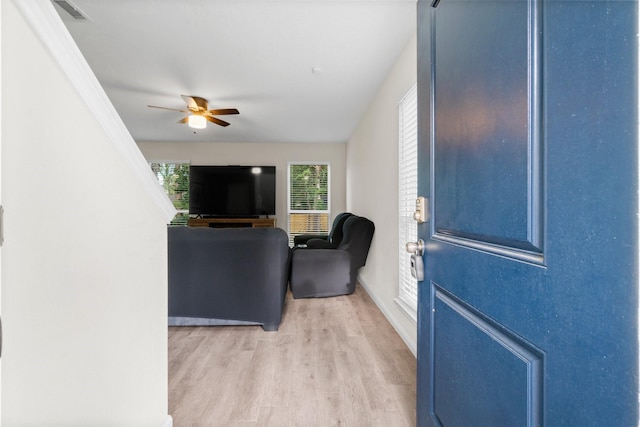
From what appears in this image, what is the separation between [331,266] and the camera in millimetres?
3262

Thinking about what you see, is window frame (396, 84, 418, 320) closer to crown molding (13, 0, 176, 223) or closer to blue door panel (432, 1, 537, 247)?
blue door panel (432, 1, 537, 247)

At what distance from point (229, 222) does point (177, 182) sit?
1424 millimetres

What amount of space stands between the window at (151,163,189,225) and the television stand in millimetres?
423

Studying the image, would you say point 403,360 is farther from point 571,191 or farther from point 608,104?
point 608,104

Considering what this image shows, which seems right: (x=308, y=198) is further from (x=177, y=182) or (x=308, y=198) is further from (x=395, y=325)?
(x=395, y=325)

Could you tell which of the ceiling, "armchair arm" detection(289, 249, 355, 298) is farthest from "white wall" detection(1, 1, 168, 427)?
"armchair arm" detection(289, 249, 355, 298)

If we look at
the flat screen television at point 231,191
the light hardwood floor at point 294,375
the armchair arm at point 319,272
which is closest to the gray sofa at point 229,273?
the light hardwood floor at point 294,375

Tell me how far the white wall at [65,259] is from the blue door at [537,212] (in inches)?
40.0

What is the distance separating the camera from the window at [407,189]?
85.3 inches

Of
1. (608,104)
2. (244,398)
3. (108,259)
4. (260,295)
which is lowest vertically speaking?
(244,398)

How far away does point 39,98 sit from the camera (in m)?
0.63

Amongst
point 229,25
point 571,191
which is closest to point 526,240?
point 571,191

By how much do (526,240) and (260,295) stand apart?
2.14 metres

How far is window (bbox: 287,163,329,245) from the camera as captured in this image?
5738 millimetres
